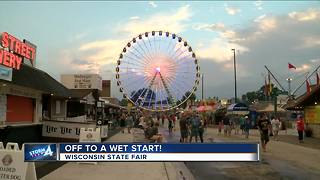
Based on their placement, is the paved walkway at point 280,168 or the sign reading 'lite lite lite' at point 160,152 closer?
the sign reading 'lite lite lite' at point 160,152

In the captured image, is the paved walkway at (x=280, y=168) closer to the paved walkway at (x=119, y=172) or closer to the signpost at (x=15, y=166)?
the paved walkway at (x=119, y=172)

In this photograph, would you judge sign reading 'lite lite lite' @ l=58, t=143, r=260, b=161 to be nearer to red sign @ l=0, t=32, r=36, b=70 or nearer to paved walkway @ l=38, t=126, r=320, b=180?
paved walkway @ l=38, t=126, r=320, b=180

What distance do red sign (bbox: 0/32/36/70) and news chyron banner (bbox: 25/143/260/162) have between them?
7759 millimetres

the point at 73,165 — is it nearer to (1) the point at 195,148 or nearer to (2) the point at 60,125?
(1) the point at 195,148

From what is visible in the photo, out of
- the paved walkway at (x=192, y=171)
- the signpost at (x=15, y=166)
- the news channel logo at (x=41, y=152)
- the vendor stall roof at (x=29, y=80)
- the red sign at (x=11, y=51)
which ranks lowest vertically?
the paved walkway at (x=192, y=171)

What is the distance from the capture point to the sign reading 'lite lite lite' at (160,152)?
9031 millimetres

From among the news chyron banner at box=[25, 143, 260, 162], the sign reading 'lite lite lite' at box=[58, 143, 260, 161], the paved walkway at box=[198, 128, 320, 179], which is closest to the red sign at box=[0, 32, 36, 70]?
the news chyron banner at box=[25, 143, 260, 162]

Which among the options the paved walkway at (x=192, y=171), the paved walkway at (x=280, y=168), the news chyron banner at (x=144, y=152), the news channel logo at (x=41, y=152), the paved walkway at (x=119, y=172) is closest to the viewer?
the news chyron banner at (x=144, y=152)

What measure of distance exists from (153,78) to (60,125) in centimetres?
533

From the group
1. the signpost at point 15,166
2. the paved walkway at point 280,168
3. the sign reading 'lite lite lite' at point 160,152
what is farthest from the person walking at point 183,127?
the sign reading 'lite lite lite' at point 160,152

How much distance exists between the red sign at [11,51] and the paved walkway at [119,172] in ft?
15.0

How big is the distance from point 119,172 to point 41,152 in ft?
14.3

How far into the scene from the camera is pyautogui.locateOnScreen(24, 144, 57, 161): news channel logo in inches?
364

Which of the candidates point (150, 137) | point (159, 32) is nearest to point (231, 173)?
point (150, 137)
